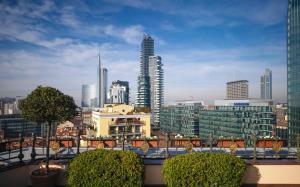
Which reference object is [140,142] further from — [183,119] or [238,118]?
[183,119]

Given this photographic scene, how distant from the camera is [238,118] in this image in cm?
13075

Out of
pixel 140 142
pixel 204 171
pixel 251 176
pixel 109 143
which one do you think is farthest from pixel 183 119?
pixel 204 171

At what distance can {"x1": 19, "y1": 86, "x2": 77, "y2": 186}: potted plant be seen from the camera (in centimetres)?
1067

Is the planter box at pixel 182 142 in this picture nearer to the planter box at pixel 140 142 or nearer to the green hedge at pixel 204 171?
the planter box at pixel 140 142

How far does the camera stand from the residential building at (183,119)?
168000 mm

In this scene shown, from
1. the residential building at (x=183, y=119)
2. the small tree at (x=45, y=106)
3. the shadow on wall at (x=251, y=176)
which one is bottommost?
the residential building at (x=183, y=119)

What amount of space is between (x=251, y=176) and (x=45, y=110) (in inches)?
350

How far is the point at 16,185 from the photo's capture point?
11.2 m

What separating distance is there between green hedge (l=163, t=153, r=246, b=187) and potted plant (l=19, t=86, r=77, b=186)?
15.4 ft

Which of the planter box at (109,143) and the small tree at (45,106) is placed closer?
the small tree at (45,106)

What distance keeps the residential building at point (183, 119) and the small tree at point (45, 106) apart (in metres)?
149

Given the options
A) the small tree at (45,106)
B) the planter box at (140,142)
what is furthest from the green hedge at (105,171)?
the planter box at (140,142)

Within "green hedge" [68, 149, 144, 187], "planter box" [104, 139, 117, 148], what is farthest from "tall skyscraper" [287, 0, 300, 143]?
"green hedge" [68, 149, 144, 187]

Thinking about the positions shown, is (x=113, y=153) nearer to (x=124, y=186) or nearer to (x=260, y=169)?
(x=124, y=186)
